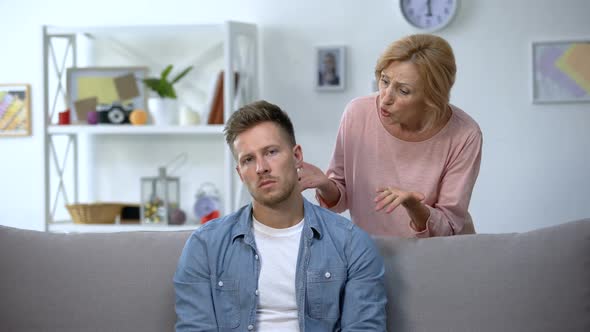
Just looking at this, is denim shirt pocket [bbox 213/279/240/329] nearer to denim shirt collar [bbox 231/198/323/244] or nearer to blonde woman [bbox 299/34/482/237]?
denim shirt collar [bbox 231/198/323/244]

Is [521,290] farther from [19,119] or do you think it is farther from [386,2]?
[19,119]

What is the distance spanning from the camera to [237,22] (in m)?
3.86

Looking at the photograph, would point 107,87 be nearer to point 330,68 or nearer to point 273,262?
point 330,68

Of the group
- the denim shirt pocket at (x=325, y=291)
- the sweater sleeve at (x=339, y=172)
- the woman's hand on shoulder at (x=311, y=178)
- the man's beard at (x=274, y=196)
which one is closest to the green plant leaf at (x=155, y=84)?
the sweater sleeve at (x=339, y=172)

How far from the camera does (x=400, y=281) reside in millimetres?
1982

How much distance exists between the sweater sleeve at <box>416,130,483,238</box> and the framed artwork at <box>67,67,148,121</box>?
2.18m

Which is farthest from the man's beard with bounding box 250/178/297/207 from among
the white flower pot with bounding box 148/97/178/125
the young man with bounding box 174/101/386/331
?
Result: the white flower pot with bounding box 148/97/178/125

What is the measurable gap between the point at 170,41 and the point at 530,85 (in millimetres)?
1808

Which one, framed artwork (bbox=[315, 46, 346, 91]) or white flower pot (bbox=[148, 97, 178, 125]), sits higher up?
framed artwork (bbox=[315, 46, 346, 91])

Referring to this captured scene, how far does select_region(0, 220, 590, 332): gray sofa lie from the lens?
6.26 feet

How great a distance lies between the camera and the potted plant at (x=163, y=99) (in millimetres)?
3951

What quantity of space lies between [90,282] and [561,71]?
2.66m

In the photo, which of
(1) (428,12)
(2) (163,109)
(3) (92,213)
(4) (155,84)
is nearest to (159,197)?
(3) (92,213)

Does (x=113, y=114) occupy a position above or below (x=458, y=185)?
above
